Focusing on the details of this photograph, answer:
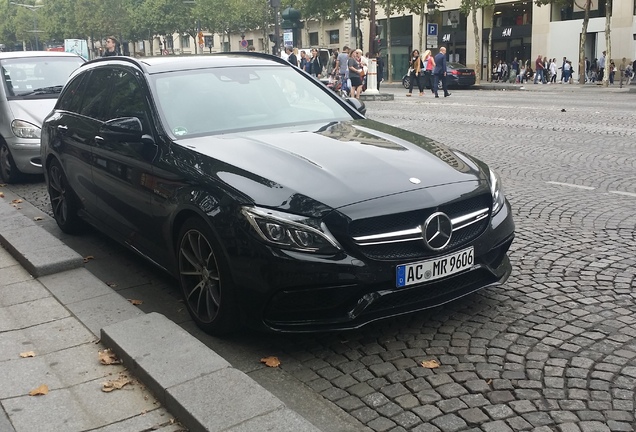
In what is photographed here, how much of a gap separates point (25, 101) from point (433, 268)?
8.37 m

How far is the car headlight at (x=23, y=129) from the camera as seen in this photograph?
10.1m

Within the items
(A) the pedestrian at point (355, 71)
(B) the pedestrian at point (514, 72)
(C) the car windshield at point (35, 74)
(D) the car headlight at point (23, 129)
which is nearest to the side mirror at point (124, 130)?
(D) the car headlight at point (23, 129)

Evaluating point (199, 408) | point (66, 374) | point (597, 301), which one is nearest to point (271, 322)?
point (199, 408)

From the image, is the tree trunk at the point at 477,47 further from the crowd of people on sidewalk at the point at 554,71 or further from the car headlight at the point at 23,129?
the car headlight at the point at 23,129

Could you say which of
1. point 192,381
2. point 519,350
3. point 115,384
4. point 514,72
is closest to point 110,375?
point 115,384

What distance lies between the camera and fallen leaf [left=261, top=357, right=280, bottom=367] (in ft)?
13.4

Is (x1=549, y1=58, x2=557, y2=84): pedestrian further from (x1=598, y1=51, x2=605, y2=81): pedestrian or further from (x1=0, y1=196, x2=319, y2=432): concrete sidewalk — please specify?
(x1=0, y1=196, x2=319, y2=432): concrete sidewalk

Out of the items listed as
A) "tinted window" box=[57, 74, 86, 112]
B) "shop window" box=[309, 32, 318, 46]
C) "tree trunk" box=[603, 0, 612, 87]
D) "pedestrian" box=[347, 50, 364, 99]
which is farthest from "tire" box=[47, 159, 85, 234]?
"shop window" box=[309, 32, 318, 46]

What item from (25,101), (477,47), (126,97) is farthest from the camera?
(477,47)

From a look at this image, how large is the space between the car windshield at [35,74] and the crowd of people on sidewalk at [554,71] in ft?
96.4

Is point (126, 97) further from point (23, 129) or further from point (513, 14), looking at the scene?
point (513, 14)

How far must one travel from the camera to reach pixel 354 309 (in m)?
3.95

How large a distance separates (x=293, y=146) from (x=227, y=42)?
271 feet

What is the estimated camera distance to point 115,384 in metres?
3.83
